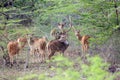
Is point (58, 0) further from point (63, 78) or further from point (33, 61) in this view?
point (63, 78)

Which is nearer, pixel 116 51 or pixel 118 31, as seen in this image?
pixel 118 31

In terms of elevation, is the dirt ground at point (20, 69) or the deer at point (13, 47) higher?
the deer at point (13, 47)

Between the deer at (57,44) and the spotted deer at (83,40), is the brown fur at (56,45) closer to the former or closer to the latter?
the deer at (57,44)

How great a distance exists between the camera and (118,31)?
12547mm

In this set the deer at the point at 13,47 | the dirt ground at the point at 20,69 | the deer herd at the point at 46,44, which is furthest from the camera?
the deer herd at the point at 46,44

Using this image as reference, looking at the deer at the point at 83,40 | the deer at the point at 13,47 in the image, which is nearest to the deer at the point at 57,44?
the deer at the point at 83,40

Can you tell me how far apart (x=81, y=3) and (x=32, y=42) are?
3201 millimetres

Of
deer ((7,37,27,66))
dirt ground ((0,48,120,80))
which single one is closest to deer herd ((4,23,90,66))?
deer ((7,37,27,66))

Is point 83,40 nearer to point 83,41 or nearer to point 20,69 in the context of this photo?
point 83,41

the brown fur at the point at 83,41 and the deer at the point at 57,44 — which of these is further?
the brown fur at the point at 83,41

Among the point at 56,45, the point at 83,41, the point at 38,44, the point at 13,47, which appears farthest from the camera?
the point at 38,44

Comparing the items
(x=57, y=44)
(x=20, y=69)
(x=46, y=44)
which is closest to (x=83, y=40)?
(x=57, y=44)

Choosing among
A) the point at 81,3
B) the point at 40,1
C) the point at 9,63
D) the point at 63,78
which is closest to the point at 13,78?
the point at 9,63

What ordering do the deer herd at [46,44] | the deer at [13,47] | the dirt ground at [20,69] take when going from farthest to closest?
the deer herd at [46,44]
the deer at [13,47]
the dirt ground at [20,69]
